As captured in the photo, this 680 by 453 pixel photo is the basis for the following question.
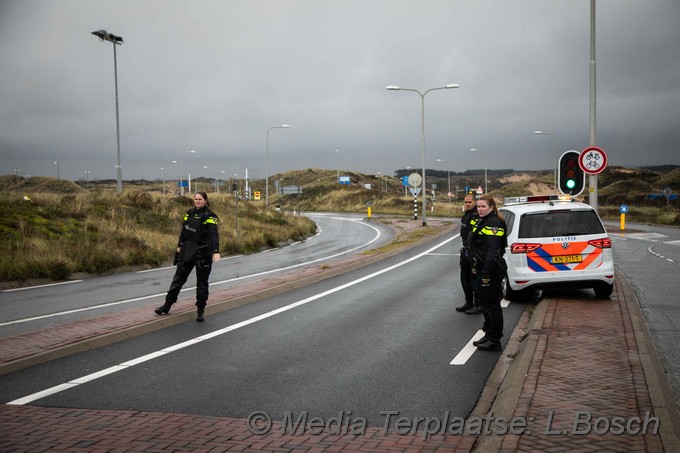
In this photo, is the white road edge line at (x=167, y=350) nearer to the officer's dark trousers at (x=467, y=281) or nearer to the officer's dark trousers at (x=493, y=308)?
the officer's dark trousers at (x=467, y=281)

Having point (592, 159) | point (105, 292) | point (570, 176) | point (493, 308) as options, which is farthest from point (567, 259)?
point (105, 292)

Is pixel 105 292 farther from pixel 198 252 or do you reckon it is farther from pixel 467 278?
pixel 467 278

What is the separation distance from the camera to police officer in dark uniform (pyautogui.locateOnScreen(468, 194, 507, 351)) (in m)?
7.27

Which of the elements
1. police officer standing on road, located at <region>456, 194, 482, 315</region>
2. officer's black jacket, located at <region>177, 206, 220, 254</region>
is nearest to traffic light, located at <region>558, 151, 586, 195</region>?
police officer standing on road, located at <region>456, 194, 482, 315</region>

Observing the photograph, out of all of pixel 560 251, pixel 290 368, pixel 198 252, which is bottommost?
pixel 290 368

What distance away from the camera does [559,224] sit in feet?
34.3

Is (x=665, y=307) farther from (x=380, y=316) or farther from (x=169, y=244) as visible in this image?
(x=169, y=244)

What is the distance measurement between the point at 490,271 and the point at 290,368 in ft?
8.38

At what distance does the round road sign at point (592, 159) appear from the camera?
13.2m

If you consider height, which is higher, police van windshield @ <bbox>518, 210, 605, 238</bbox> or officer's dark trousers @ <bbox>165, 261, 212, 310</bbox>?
police van windshield @ <bbox>518, 210, 605, 238</bbox>

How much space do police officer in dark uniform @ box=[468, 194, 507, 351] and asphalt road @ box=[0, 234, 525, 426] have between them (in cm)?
28

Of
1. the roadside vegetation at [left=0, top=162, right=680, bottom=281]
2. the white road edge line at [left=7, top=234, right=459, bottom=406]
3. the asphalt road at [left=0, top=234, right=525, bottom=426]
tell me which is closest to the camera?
the asphalt road at [left=0, top=234, right=525, bottom=426]

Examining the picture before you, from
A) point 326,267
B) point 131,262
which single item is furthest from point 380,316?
point 131,262

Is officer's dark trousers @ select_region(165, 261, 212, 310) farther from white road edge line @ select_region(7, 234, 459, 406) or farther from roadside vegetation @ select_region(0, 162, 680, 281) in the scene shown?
roadside vegetation @ select_region(0, 162, 680, 281)
